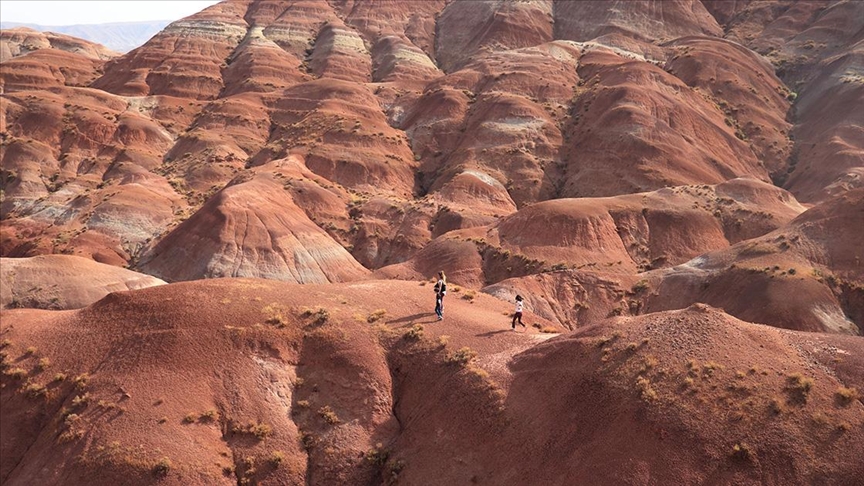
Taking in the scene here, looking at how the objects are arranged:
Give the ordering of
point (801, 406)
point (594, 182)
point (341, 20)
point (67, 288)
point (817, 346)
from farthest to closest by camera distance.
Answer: point (341, 20), point (594, 182), point (67, 288), point (817, 346), point (801, 406)

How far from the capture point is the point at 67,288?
132 ft

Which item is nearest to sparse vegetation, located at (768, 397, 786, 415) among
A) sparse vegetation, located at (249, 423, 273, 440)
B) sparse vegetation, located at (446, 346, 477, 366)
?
sparse vegetation, located at (446, 346, 477, 366)

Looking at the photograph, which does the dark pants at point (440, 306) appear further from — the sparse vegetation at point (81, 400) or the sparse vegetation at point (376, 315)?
the sparse vegetation at point (81, 400)

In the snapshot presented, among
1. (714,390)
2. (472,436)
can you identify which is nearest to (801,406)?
(714,390)

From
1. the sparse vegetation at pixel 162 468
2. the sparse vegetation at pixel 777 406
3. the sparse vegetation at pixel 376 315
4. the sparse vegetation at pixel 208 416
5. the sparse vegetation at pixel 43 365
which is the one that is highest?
the sparse vegetation at pixel 777 406

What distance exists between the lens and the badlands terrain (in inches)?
812

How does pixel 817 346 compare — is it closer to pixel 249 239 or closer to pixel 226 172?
pixel 249 239

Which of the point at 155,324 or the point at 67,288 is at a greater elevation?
the point at 155,324

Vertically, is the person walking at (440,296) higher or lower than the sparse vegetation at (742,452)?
lower

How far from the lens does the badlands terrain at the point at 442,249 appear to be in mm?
20625

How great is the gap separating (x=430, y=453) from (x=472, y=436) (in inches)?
63.5

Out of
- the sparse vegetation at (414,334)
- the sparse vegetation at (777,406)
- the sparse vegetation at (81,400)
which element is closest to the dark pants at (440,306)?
the sparse vegetation at (414,334)

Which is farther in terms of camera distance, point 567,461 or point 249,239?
point 249,239

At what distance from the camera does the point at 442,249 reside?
51875 mm
